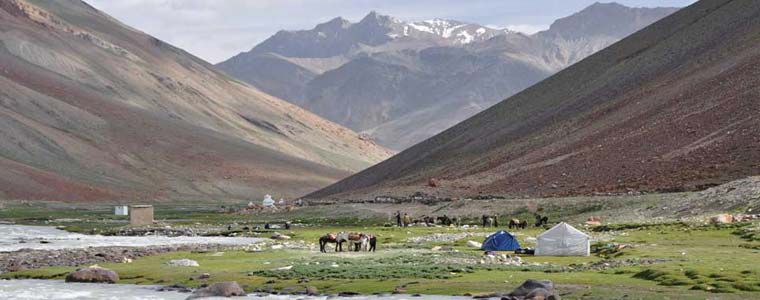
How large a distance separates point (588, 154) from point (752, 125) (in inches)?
724

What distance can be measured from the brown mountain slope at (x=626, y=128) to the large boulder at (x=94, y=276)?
62890mm

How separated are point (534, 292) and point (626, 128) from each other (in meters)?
95.1

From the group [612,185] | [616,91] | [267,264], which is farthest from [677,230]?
[616,91]

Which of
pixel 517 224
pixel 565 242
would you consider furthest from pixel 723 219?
pixel 517 224

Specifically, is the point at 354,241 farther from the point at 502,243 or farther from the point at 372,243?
the point at 502,243

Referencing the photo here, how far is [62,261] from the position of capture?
63188 millimetres

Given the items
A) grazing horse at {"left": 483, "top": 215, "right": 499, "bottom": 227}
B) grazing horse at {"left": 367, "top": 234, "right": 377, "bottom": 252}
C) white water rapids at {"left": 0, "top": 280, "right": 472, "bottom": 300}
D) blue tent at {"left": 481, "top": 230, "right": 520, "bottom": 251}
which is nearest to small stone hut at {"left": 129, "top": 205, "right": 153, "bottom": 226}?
grazing horse at {"left": 483, "top": 215, "right": 499, "bottom": 227}

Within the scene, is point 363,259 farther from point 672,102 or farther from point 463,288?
point 672,102

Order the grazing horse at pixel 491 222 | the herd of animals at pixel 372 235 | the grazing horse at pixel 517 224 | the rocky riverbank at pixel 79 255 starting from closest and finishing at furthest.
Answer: the rocky riverbank at pixel 79 255 < the herd of animals at pixel 372 235 < the grazing horse at pixel 517 224 < the grazing horse at pixel 491 222

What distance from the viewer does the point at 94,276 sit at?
52.8 meters

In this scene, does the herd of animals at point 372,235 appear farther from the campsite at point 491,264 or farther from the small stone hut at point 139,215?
the small stone hut at point 139,215

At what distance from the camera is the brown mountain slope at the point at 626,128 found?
114375 millimetres

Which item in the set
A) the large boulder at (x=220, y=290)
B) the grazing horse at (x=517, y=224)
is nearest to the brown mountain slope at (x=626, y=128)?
the grazing horse at (x=517, y=224)

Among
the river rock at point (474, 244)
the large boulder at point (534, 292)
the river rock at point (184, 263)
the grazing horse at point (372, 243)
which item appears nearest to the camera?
the large boulder at point (534, 292)
